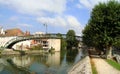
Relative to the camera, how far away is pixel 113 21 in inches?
2105

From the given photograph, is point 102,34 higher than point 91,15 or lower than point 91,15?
lower

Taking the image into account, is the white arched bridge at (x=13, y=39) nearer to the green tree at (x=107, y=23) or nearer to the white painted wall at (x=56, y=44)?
the white painted wall at (x=56, y=44)

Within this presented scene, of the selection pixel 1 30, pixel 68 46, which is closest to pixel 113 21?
pixel 1 30

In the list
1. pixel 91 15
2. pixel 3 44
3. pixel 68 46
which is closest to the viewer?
pixel 91 15

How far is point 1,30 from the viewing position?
134 meters

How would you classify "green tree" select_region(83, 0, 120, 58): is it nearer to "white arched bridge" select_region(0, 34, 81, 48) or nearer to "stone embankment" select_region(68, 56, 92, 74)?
"stone embankment" select_region(68, 56, 92, 74)

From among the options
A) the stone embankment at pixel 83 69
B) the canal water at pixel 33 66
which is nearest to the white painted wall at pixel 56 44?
the canal water at pixel 33 66

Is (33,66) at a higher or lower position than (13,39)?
lower

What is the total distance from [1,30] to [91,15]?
84.3 m

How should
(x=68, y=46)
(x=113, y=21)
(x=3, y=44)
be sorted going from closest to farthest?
(x=113, y=21) → (x=3, y=44) → (x=68, y=46)

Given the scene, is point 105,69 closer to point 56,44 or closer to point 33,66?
point 33,66

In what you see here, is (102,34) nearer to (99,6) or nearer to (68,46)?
(99,6)

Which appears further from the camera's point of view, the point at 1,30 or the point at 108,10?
the point at 1,30

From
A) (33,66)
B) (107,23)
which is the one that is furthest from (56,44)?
(107,23)
